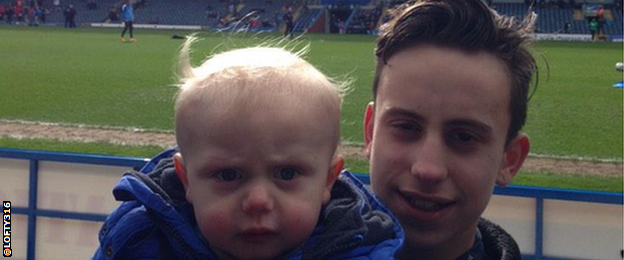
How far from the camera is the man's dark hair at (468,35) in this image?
6.23ft

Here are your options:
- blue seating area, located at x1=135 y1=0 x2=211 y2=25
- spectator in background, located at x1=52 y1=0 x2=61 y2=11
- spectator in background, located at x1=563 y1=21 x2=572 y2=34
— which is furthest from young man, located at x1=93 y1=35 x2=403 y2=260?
spectator in background, located at x1=52 y1=0 x2=61 y2=11

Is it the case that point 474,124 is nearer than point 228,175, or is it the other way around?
point 228,175

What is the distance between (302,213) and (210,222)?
0.55 feet

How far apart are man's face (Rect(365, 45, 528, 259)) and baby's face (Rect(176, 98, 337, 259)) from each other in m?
0.23

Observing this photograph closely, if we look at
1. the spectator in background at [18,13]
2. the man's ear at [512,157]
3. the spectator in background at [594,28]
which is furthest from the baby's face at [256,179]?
the spectator in background at [18,13]

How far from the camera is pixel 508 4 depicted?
157 ft

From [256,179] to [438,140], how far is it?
0.40m

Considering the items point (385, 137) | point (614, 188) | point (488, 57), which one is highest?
point (488, 57)

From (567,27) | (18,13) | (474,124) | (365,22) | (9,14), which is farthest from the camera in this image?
(18,13)

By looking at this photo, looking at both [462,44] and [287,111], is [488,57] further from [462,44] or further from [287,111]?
[287,111]

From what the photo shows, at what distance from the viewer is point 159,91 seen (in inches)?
695

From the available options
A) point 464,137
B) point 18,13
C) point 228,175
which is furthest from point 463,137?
point 18,13

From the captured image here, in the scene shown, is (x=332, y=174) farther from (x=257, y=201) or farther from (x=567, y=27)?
(x=567, y=27)

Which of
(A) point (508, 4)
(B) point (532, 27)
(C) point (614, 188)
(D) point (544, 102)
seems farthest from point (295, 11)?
(B) point (532, 27)
